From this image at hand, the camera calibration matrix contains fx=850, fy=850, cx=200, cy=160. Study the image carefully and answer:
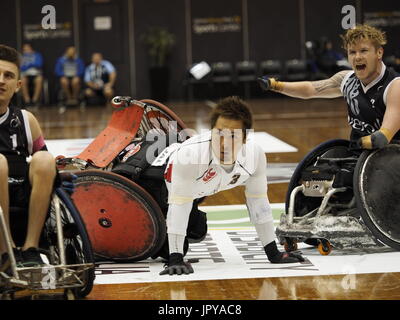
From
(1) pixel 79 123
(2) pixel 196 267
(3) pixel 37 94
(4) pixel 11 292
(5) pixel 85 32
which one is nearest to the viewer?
(4) pixel 11 292

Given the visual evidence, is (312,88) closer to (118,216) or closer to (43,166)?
(118,216)

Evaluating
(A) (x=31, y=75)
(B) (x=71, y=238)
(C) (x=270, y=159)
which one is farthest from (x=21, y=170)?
(A) (x=31, y=75)

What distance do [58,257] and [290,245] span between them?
173 centimetres

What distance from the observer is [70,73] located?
72.8ft

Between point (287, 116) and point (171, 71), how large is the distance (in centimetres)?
796

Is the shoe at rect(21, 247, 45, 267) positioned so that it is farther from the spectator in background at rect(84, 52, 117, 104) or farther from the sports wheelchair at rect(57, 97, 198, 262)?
the spectator in background at rect(84, 52, 117, 104)

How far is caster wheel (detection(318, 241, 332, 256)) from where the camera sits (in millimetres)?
5125

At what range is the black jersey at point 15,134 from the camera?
418 centimetres

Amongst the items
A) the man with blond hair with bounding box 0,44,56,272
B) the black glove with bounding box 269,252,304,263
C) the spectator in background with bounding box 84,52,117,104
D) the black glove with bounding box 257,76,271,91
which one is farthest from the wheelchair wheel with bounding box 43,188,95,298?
the spectator in background with bounding box 84,52,117,104

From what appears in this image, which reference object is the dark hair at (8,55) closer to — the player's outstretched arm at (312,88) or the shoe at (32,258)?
the shoe at (32,258)

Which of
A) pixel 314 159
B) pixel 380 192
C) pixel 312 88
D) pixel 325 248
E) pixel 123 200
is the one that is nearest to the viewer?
pixel 123 200
